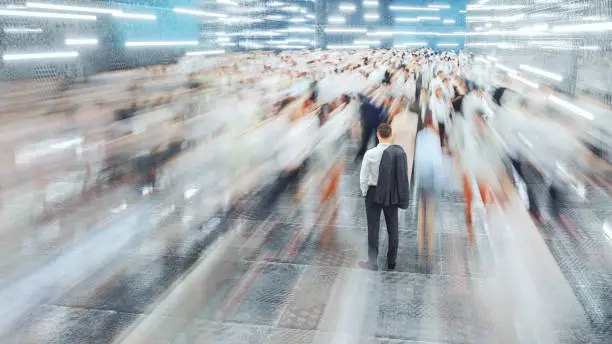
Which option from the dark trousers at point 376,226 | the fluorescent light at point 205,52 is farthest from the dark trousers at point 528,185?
the fluorescent light at point 205,52

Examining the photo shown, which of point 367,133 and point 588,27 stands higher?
point 588,27

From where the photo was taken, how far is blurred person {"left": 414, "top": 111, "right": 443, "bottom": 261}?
23.2 ft

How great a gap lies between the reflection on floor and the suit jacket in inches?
30.7

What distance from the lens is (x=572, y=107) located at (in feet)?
64.3

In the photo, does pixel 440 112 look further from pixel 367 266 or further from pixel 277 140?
pixel 367 266

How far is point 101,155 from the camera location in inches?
469

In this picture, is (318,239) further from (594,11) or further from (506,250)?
(594,11)

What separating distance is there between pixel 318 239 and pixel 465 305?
7.56ft

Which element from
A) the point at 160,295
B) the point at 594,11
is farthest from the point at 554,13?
the point at 160,295

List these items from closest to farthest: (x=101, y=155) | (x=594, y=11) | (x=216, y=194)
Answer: (x=216, y=194), (x=101, y=155), (x=594, y=11)

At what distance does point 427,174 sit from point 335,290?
5.50 meters

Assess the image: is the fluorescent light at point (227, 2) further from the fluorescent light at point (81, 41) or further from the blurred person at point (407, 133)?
the blurred person at point (407, 133)

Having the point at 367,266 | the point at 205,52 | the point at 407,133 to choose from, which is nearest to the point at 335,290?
the point at 367,266

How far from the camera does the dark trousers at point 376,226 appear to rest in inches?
219
